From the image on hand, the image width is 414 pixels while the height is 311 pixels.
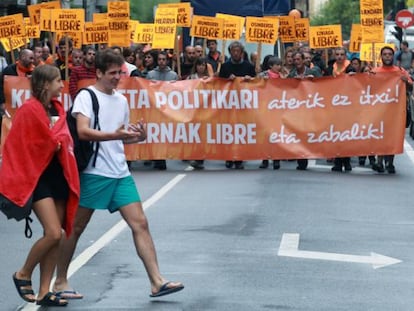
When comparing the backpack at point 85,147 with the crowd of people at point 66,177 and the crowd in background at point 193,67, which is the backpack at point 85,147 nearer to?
the crowd of people at point 66,177

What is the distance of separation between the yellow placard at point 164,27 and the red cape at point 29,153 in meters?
15.9

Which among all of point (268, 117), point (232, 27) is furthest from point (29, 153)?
point (232, 27)

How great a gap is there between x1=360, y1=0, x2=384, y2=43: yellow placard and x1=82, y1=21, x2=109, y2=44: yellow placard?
4490mm

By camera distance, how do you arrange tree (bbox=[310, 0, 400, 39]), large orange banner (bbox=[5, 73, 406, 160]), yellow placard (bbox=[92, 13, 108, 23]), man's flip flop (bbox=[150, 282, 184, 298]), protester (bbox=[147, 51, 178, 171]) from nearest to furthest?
man's flip flop (bbox=[150, 282, 184, 298]) < large orange banner (bbox=[5, 73, 406, 160]) < protester (bbox=[147, 51, 178, 171]) < yellow placard (bbox=[92, 13, 108, 23]) < tree (bbox=[310, 0, 400, 39])

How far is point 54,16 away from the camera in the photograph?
2342 cm

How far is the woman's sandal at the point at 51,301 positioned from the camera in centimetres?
916

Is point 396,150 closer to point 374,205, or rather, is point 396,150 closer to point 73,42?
point 374,205

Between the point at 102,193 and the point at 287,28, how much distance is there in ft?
58.5

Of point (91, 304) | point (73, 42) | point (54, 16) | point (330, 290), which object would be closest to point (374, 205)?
point (330, 290)

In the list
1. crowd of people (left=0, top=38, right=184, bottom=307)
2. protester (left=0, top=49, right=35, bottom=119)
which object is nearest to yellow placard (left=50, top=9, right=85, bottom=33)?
protester (left=0, top=49, right=35, bottom=119)

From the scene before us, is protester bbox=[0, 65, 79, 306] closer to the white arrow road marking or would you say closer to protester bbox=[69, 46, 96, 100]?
the white arrow road marking

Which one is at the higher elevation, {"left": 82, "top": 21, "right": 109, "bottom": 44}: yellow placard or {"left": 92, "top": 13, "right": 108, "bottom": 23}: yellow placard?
{"left": 92, "top": 13, "right": 108, "bottom": 23}: yellow placard

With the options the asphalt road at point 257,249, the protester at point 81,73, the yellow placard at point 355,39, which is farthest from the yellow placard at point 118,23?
the asphalt road at point 257,249

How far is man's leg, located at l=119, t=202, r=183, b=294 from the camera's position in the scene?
367 inches
